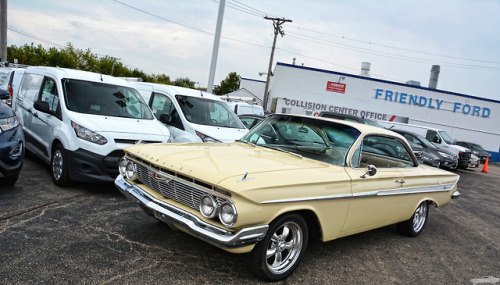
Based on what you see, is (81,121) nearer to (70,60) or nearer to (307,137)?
(307,137)

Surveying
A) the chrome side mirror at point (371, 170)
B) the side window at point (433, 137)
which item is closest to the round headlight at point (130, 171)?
the chrome side mirror at point (371, 170)

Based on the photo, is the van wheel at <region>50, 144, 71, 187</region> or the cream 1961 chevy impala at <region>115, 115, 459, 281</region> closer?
the cream 1961 chevy impala at <region>115, 115, 459, 281</region>

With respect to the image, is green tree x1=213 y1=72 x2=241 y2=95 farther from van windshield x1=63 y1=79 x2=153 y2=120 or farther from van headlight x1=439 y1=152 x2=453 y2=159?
van windshield x1=63 y1=79 x2=153 y2=120

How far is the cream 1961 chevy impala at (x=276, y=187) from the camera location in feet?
Result: 10.2

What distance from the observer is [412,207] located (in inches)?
204

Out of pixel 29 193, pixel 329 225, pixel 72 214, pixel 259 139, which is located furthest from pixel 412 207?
pixel 29 193

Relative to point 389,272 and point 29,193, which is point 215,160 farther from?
point 29,193

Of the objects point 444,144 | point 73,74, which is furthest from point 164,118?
point 444,144

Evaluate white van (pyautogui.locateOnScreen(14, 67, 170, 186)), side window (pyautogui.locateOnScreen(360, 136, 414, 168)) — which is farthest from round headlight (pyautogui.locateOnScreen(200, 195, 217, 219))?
white van (pyautogui.locateOnScreen(14, 67, 170, 186))

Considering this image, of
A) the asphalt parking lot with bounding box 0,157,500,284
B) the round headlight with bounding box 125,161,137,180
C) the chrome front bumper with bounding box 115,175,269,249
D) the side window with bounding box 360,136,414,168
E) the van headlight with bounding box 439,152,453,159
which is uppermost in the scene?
the side window with bounding box 360,136,414,168

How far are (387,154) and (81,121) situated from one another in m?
4.55

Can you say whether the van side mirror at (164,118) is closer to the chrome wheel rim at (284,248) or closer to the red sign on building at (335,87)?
the chrome wheel rim at (284,248)

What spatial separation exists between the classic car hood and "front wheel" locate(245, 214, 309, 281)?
498 millimetres

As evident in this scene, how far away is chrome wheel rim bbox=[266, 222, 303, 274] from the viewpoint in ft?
11.5
